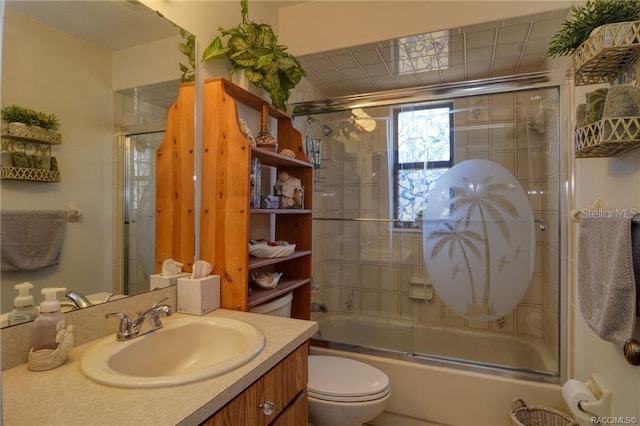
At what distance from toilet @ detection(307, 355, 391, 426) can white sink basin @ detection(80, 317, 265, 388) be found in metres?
0.52

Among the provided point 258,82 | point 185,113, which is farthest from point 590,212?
point 185,113

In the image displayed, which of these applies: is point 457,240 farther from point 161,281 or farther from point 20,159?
point 20,159

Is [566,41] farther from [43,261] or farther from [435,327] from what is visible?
[435,327]

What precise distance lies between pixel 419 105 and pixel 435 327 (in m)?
1.60

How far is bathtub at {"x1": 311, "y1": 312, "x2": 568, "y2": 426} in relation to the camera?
65.1 inches

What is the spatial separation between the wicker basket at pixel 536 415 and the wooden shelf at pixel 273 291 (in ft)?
3.93

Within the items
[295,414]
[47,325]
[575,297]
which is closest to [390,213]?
[575,297]

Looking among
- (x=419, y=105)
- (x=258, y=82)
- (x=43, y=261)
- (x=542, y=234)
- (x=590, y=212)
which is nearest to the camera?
(x=43, y=261)

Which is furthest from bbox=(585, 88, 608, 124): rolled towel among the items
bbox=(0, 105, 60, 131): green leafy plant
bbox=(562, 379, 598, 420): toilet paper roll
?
bbox=(0, 105, 60, 131): green leafy plant

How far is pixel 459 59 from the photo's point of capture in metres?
2.16

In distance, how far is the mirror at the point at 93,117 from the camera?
33.7 inches

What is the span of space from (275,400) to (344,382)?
623 millimetres

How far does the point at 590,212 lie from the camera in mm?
1121

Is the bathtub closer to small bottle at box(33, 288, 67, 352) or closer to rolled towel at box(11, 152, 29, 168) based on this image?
small bottle at box(33, 288, 67, 352)
